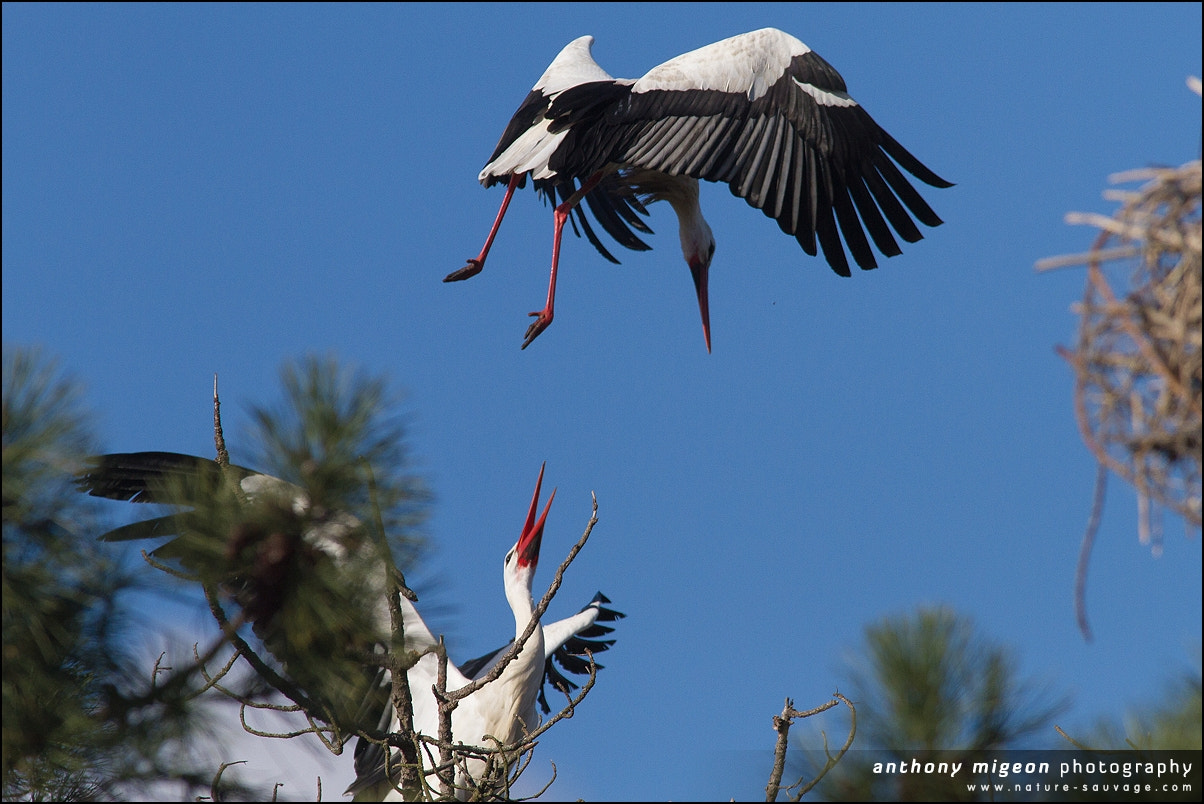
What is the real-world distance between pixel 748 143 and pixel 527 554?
5.91 ft

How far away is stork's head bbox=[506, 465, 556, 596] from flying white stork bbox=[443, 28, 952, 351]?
26.2 inches

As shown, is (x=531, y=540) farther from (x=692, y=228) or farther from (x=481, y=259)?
(x=692, y=228)

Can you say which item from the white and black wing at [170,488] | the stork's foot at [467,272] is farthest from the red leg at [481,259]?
the white and black wing at [170,488]

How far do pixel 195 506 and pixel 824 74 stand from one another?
3817mm

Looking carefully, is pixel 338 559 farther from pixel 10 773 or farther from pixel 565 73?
pixel 565 73

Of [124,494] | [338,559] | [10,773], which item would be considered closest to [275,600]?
[338,559]

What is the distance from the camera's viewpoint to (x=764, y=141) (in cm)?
460

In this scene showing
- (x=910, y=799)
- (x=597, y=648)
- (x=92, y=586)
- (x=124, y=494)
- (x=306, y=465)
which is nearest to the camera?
(x=306, y=465)

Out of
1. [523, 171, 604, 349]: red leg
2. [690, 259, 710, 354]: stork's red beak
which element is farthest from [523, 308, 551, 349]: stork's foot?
[690, 259, 710, 354]: stork's red beak

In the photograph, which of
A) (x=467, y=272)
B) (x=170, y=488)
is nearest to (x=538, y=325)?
(x=467, y=272)

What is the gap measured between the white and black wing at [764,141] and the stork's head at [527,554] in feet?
4.44

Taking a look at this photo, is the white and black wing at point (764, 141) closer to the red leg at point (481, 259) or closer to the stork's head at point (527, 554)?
the red leg at point (481, 259)

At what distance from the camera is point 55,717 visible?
181 centimetres

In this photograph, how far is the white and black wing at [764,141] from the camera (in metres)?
4.51
